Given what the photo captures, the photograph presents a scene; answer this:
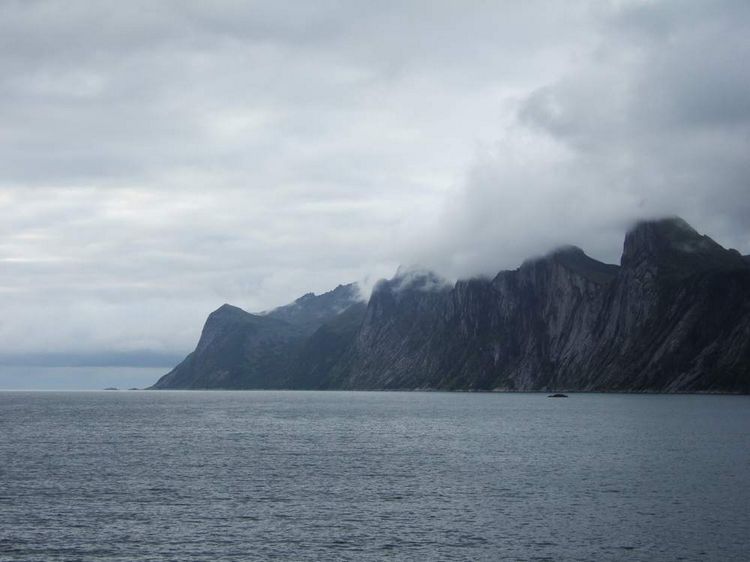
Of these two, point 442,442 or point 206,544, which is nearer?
point 206,544

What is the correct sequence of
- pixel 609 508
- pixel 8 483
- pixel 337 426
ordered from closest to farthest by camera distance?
pixel 609 508 < pixel 8 483 < pixel 337 426

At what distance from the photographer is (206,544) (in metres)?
60.2

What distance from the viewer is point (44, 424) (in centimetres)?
19625

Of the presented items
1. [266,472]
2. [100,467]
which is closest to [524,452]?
[266,472]

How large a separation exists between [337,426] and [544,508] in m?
116

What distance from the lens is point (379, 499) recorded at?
257ft

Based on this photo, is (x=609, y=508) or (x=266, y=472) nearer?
(x=609, y=508)

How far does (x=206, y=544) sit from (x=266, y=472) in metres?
37.9

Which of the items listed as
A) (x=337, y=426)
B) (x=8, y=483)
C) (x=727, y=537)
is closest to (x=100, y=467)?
(x=8, y=483)

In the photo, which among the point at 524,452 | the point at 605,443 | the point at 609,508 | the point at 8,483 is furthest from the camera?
the point at 605,443

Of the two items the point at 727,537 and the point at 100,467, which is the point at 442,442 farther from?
the point at 727,537

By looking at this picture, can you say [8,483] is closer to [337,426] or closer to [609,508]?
[609,508]

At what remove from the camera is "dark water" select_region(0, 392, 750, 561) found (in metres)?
59.0

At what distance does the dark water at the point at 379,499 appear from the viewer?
58969mm
